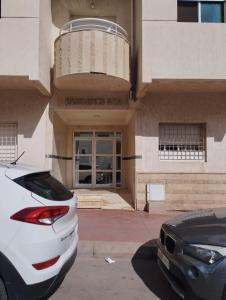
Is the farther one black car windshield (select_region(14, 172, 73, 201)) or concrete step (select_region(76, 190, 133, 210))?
concrete step (select_region(76, 190, 133, 210))

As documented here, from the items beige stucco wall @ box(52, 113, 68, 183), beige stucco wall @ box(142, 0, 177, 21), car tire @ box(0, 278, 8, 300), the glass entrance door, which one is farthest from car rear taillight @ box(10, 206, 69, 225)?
the glass entrance door

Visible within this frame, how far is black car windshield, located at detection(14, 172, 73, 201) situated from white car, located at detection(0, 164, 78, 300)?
1 centimetres

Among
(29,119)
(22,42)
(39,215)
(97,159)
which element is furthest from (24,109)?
(39,215)

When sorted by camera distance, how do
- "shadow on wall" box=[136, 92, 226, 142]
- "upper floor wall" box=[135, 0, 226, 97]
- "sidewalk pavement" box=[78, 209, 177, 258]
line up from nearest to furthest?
"sidewalk pavement" box=[78, 209, 177, 258] → "upper floor wall" box=[135, 0, 226, 97] → "shadow on wall" box=[136, 92, 226, 142]

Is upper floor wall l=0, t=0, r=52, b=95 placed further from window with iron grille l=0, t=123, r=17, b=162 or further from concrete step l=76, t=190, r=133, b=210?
concrete step l=76, t=190, r=133, b=210

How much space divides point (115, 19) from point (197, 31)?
3.21 metres

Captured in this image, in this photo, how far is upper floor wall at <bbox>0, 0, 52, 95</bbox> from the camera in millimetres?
7727

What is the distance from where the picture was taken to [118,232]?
6496 mm

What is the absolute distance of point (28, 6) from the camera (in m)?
7.92

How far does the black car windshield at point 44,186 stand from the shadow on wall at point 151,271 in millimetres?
1734

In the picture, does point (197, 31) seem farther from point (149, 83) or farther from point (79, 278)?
point (79, 278)

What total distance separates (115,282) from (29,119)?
610 centimetres

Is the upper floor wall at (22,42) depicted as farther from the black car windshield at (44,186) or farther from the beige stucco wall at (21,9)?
the black car windshield at (44,186)

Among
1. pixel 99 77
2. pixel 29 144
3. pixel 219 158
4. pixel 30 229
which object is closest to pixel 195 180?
pixel 219 158
